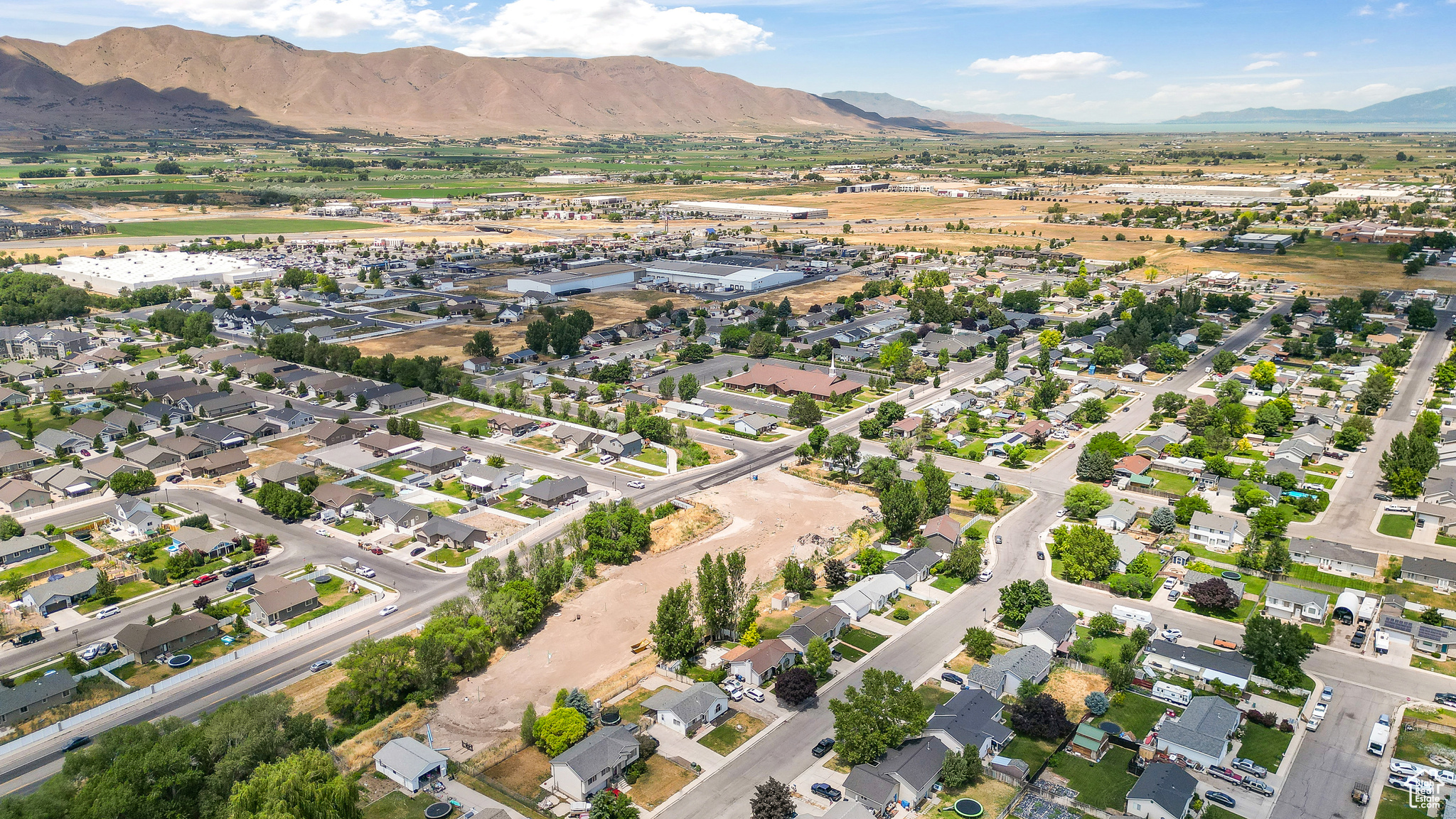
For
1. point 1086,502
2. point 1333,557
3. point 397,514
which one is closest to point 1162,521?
point 1086,502

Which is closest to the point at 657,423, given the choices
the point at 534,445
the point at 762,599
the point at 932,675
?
the point at 534,445

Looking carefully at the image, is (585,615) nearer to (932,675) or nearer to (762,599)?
(762,599)

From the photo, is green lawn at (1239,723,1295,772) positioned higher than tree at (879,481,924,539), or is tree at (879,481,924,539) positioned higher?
tree at (879,481,924,539)

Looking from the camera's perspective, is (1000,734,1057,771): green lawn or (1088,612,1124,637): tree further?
(1088,612,1124,637): tree

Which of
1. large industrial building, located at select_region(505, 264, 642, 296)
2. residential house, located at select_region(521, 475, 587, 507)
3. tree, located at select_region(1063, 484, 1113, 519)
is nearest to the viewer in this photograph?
tree, located at select_region(1063, 484, 1113, 519)

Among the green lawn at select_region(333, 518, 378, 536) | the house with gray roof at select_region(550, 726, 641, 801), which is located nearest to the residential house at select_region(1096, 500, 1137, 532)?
the house with gray roof at select_region(550, 726, 641, 801)

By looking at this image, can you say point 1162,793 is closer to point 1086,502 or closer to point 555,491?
point 1086,502

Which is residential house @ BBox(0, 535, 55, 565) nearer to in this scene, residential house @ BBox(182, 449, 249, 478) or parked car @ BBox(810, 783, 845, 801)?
residential house @ BBox(182, 449, 249, 478)
